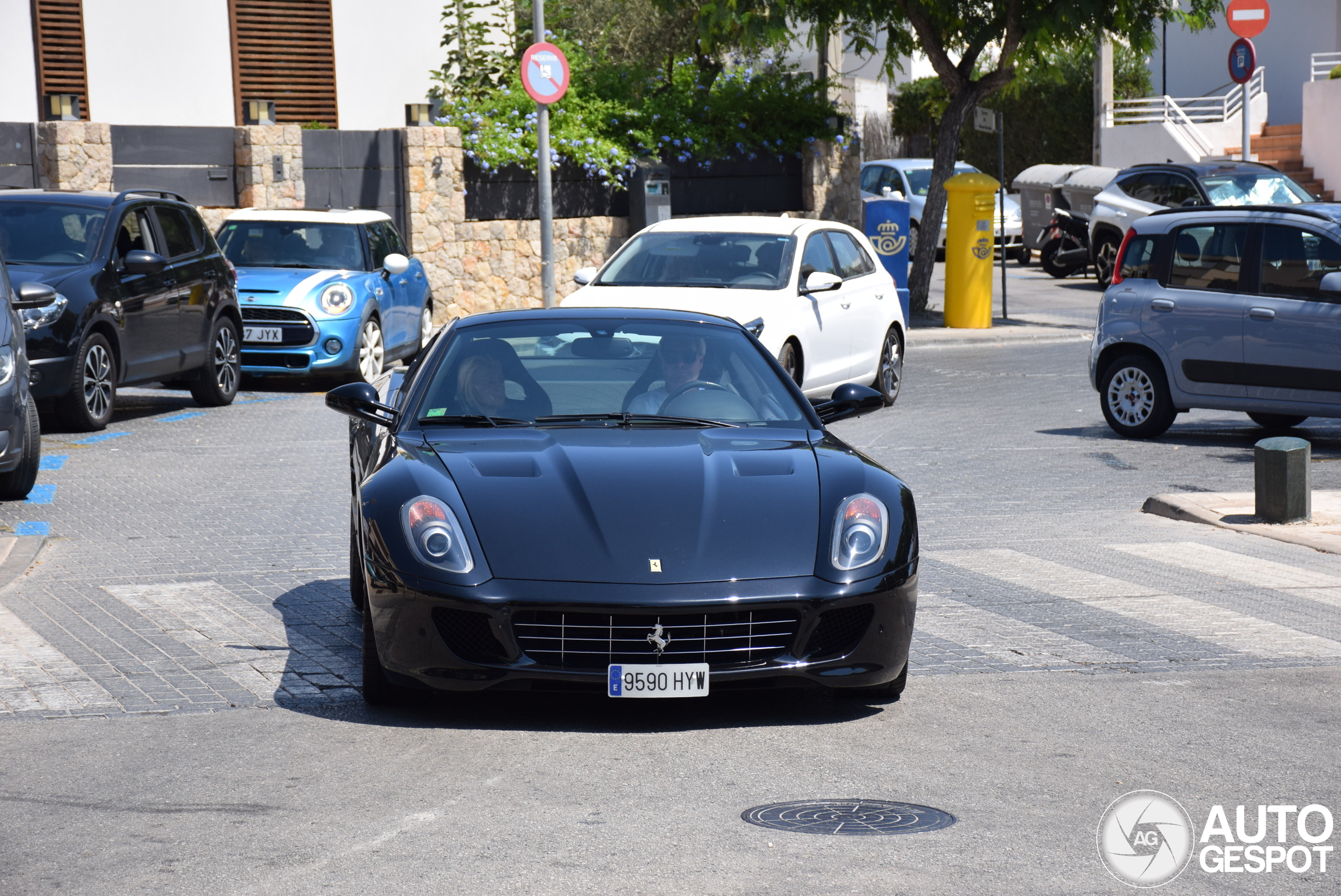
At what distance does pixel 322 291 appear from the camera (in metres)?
17.6

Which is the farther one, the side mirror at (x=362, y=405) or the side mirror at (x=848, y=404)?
the side mirror at (x=848, y=404)

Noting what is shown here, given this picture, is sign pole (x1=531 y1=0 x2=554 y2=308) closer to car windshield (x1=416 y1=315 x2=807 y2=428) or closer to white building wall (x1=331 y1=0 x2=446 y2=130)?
white building wall (x1=331 y1=0 x2=446 y2=130)

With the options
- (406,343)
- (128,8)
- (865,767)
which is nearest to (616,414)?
(865,767)

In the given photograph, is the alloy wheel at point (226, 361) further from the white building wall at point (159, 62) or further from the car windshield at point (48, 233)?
the white building wall at point (159, 62)

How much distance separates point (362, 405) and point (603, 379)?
3.10 feet

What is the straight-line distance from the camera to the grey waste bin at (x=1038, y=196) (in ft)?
111

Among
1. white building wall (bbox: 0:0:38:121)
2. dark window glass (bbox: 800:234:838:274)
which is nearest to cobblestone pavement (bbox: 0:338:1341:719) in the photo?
dark window glass (bbox: 800:234:838:274)

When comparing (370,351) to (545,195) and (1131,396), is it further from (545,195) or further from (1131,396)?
(1131,396)

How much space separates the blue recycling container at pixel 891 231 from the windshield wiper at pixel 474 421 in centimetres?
1759

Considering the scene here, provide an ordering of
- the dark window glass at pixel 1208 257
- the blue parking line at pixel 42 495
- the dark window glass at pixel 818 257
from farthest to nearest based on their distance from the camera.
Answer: the dark window glass at pixel 818 257 < the dark window glass at pixel 1208 257 < the blue parking line at pixel 42 495

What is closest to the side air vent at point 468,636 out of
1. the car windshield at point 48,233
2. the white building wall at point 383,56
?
the car windshield at point 48,233

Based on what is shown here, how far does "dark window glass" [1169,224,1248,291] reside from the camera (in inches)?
524

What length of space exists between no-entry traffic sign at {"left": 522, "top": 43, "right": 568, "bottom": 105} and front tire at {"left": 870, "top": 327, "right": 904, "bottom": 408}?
5.94 m

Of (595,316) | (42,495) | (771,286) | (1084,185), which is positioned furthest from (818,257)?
(1084,185)
